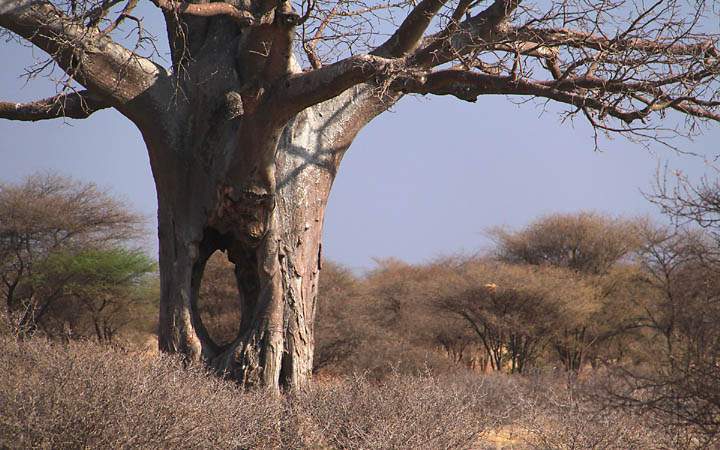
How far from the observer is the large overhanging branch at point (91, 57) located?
20.7 feet

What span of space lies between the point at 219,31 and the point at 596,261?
15.7m

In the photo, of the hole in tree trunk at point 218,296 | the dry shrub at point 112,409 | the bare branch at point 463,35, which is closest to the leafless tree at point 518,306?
the hole in tree trunk at point 218,296

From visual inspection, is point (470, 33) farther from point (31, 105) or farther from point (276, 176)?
point (31, 105)

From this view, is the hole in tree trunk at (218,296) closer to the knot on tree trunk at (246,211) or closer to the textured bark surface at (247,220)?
the textured bark surface at (247,220)

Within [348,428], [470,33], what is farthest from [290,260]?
[470,33]

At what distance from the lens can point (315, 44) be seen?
7824mm

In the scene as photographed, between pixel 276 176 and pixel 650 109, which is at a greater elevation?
pixel 650 109

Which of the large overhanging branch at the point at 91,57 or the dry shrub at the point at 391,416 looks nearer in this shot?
the dry shrub at the point at 391,416

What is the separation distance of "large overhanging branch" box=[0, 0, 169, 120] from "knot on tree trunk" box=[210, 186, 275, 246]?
0.98 m

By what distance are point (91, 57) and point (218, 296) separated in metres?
10.6

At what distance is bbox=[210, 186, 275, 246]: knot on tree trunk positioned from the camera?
6857mm

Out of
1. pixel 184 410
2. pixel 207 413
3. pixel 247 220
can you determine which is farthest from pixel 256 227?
pixel 184 410

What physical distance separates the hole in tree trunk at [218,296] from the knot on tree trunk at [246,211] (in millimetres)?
9375

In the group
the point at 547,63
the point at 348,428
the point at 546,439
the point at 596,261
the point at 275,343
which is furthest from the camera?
the point at 596,261
